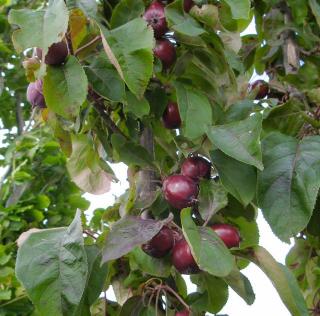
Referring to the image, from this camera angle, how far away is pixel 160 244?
80 cm

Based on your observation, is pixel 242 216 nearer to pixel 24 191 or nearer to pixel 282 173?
pixel 282 173

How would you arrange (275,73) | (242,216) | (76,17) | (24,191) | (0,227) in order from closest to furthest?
(76,17)
(242,216)
(275,73)
(0,227)
(24,191)

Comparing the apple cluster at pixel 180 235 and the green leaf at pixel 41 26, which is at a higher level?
the green leaf at pixel 41 26

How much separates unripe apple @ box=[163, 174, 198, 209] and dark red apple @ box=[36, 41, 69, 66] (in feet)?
0.67

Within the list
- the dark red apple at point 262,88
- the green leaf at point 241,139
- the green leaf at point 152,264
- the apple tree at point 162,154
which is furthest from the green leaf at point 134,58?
the dark red apple at point 262,88

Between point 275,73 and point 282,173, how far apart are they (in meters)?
0.67

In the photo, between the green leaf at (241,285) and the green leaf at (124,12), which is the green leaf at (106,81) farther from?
the green leaf at (241,285)

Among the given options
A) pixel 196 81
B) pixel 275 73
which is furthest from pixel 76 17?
pixel 275 73

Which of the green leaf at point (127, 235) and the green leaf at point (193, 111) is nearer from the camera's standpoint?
the green leaf at point (127, 235)

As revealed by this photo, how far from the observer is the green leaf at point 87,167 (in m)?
1.04

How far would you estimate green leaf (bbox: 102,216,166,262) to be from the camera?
719 millimetres

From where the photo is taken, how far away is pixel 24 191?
2.63 metres

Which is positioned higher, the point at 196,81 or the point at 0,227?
the point at 196,81

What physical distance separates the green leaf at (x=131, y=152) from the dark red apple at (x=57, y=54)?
5.9 inches
